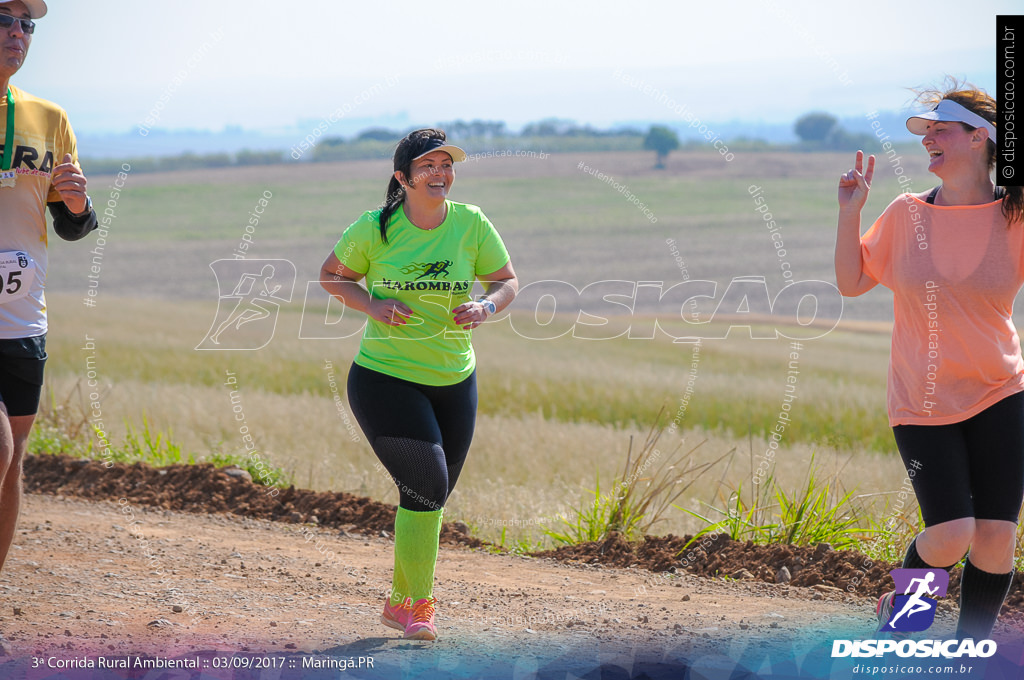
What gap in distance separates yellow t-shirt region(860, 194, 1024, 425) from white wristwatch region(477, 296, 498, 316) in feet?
5.36

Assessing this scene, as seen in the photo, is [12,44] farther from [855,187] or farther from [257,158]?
[257,158]

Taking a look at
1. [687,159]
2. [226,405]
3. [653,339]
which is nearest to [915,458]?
[226,405]

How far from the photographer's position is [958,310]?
3965 mm

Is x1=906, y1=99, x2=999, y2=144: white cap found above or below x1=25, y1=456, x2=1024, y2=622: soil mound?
above

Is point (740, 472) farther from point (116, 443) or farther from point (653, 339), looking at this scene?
point (653, 339)

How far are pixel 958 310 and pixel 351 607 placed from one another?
292 cm

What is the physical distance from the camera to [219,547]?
6137 millimetres

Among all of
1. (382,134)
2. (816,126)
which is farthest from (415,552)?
(816,126)

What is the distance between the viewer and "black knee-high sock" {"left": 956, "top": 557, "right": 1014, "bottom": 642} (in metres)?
4.14

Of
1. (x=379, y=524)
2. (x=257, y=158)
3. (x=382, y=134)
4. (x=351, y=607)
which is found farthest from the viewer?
(x=257, y=158)

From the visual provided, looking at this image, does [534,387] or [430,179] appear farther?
[534,387]

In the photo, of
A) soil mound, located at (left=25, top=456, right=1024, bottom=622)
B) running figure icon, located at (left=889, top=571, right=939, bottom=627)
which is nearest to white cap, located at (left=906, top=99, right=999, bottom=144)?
running figure icon, located at (left=889, top=571, right=939, bottom=627)

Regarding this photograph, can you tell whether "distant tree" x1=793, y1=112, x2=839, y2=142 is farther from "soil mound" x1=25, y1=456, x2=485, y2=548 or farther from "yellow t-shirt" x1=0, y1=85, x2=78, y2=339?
"yellow t-shirt" x1=0, y1=85, x2=78, y2=339

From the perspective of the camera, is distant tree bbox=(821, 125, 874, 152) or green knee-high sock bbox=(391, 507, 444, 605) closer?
green knee-high sock bbox=(391, 507, 444, 605)
